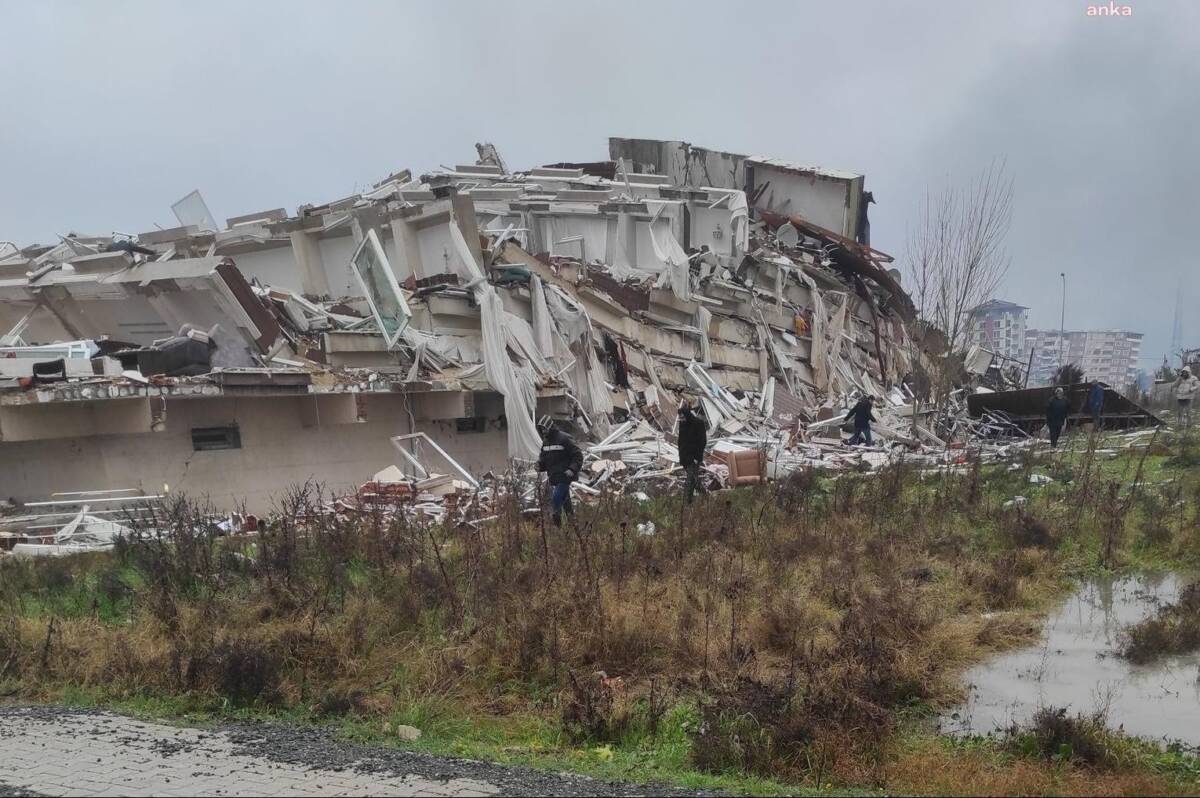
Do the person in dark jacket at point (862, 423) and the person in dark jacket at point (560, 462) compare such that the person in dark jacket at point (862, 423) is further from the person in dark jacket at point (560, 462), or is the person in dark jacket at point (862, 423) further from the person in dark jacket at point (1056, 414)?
the person in dark jacket at point (560, 462)

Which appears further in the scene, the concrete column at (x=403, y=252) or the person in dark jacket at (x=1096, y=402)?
the person in dark jacket at (x=1096, y=402)

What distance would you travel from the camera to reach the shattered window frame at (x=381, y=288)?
57.4 ft

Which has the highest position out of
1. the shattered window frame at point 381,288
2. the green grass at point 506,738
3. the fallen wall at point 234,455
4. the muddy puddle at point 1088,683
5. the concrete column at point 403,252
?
the concrete column at point 403,252

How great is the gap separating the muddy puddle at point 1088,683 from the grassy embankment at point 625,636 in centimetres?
21

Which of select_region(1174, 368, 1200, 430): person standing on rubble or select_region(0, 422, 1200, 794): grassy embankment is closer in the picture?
select_region(0, 422, 1200, 794): grassy embankment

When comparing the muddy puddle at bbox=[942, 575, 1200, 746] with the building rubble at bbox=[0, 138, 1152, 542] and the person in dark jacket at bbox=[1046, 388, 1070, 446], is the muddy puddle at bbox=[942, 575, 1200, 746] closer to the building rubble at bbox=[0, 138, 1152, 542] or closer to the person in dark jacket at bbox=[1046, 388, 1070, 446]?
the building rubble at bbox=[0, 138, 1152, 542]

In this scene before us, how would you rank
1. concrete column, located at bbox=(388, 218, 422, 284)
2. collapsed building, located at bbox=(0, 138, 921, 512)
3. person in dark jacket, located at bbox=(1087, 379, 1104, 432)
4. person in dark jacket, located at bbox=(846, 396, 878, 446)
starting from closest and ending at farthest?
Answer: 1. collapsed building, located at bbox=(0, 138, 921, 512)
2. concrete column, located at bbox=(388, 218, 422, 284)
3. person in dark jacket, located at bbox=(846, 396, 878, 446)
4. person in dark jacket, located at bbox=(1087, 379, 1104, 432)

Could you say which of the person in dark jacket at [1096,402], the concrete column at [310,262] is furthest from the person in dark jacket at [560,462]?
the person in dark jacket at [1096,402]

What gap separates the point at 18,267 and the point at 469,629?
48.8ft

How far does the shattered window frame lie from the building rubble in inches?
1.8

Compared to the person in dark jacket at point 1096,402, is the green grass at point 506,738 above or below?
below

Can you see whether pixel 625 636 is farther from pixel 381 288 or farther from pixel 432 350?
pixel 381 288

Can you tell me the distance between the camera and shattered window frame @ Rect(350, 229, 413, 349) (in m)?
17.5

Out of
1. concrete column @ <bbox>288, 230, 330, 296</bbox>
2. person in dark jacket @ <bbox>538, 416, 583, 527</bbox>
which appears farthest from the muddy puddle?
concrete column @ <bbox>288, 230, 330, 296</bbox>
